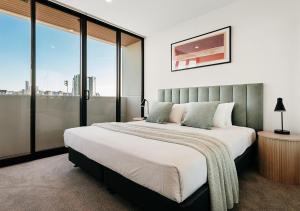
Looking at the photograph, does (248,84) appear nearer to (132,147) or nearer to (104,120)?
(132,147)

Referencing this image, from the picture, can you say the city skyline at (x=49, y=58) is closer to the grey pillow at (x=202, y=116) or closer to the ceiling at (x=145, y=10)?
the ceiling at (x=145, y=10)

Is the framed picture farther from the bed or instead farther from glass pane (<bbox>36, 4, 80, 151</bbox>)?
glass pane (<bbox>36, 4, 80, 151</bbox>)

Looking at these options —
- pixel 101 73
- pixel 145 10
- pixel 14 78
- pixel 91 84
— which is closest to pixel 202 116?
pixel 145 10

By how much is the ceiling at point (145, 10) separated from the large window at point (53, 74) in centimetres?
36

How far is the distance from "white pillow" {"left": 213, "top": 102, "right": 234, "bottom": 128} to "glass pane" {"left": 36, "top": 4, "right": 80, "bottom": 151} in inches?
110

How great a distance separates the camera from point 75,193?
1880 millimetres

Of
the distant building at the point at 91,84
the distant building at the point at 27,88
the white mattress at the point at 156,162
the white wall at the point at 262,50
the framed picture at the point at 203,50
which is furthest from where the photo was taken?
the distant building at the point at 91,84

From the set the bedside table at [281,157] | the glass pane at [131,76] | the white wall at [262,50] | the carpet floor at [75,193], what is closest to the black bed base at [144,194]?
the carpet floor at [75,193]

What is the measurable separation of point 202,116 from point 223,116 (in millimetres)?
385

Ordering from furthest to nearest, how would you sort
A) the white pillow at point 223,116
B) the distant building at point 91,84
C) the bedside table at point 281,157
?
Answer: the distant building at point 91,84 < the white pillow at point 223,116 < the bedside table at point 281,157

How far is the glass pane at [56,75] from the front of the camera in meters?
3.13

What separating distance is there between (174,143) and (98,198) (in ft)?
3.37

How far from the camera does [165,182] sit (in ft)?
3.81

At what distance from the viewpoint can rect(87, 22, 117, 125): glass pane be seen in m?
3.81
